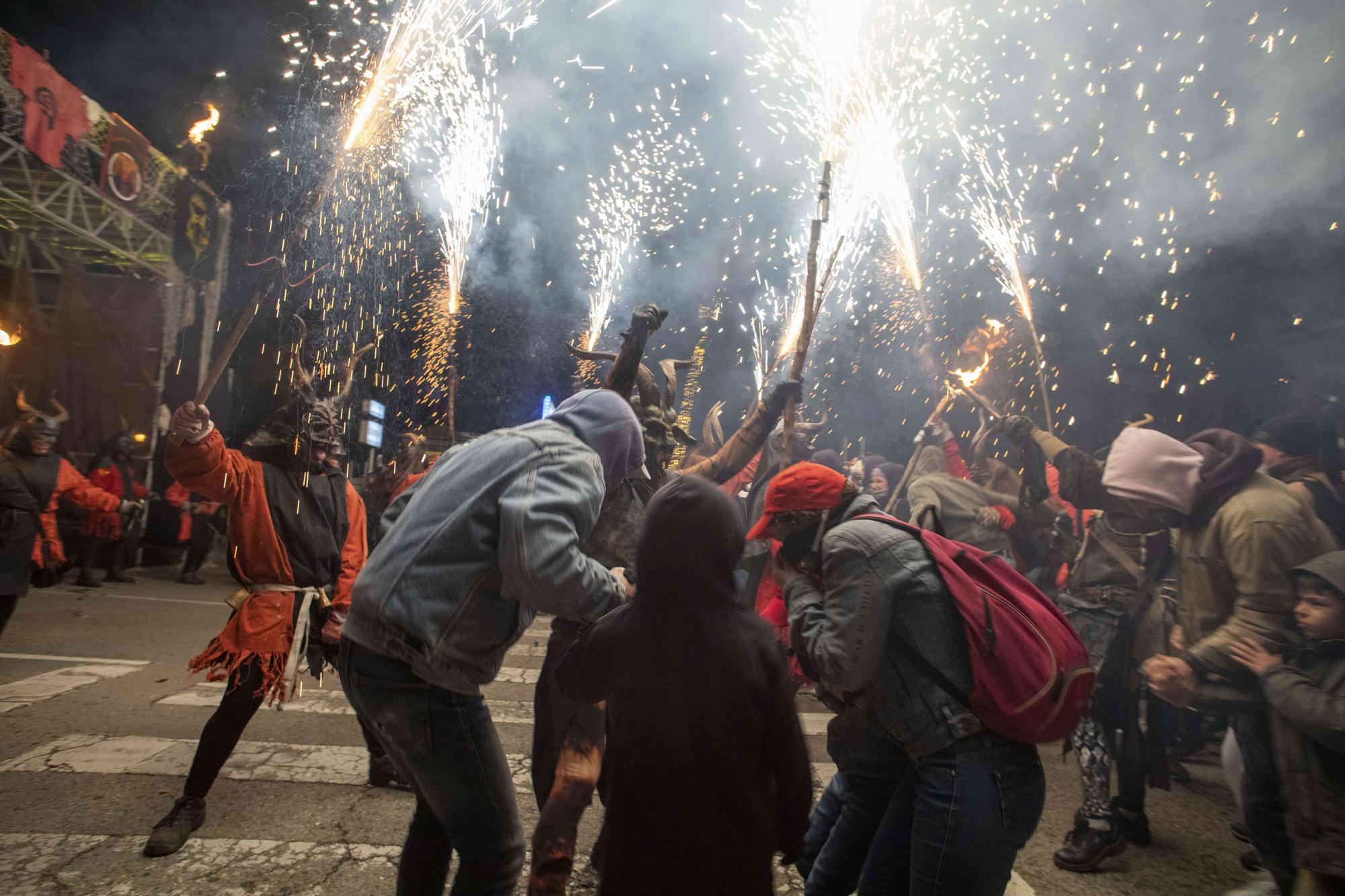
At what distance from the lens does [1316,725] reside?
93.0 inches

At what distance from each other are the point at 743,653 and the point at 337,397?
4348 millimetres

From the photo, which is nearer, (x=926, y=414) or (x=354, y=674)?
(x=354, y=674)

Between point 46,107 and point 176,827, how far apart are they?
12451 mm

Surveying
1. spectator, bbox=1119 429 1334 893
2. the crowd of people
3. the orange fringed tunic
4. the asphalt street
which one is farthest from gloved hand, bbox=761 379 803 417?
the orange fringed tunic

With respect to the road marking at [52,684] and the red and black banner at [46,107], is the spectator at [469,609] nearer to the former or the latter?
the road marking at [52,684]

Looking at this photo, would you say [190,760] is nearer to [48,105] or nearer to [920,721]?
[920,721]

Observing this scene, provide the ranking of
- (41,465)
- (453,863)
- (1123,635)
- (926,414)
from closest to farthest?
(453,863), (1123,635), (41,465), (926,414)

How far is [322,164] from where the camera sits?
59.6ft

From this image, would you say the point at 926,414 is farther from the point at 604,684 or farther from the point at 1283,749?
the point at 604,684

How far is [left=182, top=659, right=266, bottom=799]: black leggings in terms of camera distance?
3.25 meters

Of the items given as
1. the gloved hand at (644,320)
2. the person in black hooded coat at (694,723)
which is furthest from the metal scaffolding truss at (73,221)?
the person in black hooded coat at (694,723)

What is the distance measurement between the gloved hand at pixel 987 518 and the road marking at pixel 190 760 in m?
2.59

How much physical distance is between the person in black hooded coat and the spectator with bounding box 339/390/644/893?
29cm

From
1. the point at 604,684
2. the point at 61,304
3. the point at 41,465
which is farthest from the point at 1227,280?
the point at 61,304
